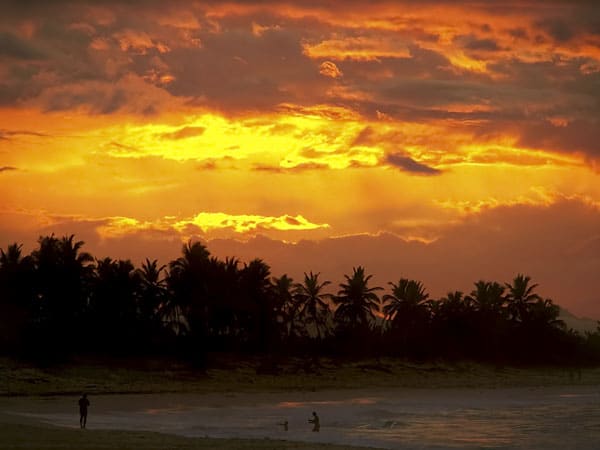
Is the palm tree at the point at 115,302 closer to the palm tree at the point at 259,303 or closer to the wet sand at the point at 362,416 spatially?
the palm tree at the point at 259,303

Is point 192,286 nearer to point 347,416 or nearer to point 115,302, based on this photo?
point 115,302

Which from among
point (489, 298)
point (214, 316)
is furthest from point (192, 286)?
point (489, 298)

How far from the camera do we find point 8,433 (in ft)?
113

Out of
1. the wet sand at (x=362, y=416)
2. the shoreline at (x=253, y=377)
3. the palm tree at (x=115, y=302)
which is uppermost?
the palm tree at (x=115, y=302)

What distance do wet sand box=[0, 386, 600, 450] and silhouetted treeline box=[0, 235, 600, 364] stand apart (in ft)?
59.3

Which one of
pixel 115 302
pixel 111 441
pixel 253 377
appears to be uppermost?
pixel 115 302

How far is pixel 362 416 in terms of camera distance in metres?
50.7

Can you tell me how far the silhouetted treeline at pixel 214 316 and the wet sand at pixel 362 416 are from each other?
59.3ft

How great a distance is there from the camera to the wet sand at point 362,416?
40500 mm

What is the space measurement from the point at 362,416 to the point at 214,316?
3994 cm

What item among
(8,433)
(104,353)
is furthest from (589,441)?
(104,353)

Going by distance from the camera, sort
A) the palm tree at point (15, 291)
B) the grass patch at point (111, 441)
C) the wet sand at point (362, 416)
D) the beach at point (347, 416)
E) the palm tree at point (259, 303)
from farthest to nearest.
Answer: the palm tree at point (259, 303) → the palm tree at point (15, 291) → the wet sand at point (362, 416) → the beach at point (347, 416) → the grass patch at point (111, 441)

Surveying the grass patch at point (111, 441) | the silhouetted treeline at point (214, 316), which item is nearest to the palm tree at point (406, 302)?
the silhouetted treeline at point (214, 316)

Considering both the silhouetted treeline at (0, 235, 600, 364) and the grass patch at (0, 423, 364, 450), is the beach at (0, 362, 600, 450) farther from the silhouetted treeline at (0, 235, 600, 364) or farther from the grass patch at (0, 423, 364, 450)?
the silhouetted treeline at (0, 235, 600, 364)
